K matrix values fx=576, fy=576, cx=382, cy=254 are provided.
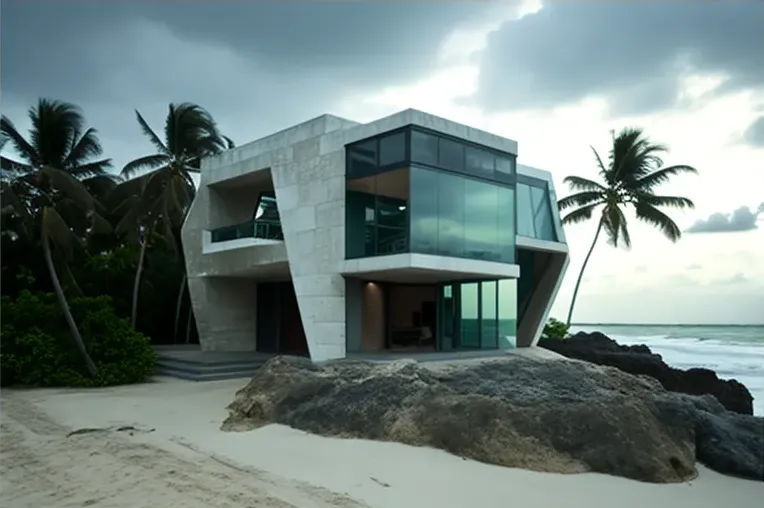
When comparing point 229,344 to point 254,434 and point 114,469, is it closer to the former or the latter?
point 254,434

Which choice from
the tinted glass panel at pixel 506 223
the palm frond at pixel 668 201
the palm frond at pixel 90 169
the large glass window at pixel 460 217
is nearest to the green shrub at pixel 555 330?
the palm frond at pixel 668 201

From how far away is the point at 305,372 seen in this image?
866cm

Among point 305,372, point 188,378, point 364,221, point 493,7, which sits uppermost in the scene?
point 493,7

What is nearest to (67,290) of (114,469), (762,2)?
(114,469)

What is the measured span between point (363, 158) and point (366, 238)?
1840 millimetres

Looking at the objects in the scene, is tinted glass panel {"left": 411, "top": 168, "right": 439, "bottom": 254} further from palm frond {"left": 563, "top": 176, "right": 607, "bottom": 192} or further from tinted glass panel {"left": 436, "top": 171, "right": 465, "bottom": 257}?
palm frond {"left": 563, "top": 176, "right": 607, "bottom": 192}

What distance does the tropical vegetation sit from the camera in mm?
12672

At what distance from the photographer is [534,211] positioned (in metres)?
18.4

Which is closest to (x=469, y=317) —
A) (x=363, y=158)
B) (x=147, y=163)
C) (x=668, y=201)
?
(x=363, y=158)

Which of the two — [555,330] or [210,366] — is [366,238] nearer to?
[210,366]

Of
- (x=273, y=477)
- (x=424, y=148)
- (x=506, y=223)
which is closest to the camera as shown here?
(x=273, y=477)

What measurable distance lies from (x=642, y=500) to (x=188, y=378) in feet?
37.7

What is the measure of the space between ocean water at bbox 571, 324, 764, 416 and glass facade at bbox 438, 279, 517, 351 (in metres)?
8.97

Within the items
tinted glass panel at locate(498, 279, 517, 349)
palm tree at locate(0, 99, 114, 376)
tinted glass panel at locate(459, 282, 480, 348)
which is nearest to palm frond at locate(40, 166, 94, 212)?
palm tree at locate(0, 99, 114, 376)
